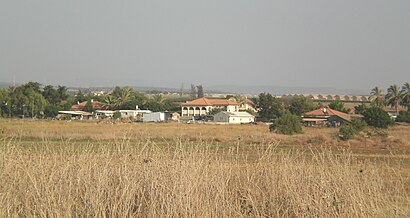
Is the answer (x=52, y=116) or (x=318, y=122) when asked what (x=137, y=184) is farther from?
(x=52, y=116)

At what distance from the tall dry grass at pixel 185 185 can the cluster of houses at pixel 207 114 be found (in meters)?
52.8

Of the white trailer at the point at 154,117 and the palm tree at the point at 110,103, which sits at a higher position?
the palm tree at the point at 110,103

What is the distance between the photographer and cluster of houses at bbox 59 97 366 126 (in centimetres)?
8294

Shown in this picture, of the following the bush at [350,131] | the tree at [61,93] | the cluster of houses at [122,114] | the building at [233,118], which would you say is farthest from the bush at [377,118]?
the tree at [61,93]

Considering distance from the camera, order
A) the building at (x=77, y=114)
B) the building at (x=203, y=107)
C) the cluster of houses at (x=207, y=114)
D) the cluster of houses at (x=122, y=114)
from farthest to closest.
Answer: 1. the building at (x=203, y=107)
2. the building at (x=77, y=114)
3. the cluster of houses at (x=122, y=114)
4. the cluster of houses at (x=207, y=114)

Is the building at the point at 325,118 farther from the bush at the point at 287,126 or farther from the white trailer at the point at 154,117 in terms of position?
the white trailer at the point at 154,117

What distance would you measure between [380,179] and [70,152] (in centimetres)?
532

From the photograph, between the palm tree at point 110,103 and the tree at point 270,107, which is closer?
the tree at point 270,107

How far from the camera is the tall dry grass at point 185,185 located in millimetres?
7258

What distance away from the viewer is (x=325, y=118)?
8519 cm

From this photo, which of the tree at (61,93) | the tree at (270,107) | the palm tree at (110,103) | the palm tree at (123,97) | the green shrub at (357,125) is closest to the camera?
the green shrub at (357,125)

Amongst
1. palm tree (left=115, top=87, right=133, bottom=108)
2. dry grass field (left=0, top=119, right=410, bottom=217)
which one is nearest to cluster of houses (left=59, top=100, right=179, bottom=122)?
palm tree (left=115, top=87, right=133, bottom=108)

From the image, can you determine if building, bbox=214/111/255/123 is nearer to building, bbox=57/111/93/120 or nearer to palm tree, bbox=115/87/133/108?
building, bbox=57/111/93/120

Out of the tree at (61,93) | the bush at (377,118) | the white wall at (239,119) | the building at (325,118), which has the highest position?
the tree at (61,93)
